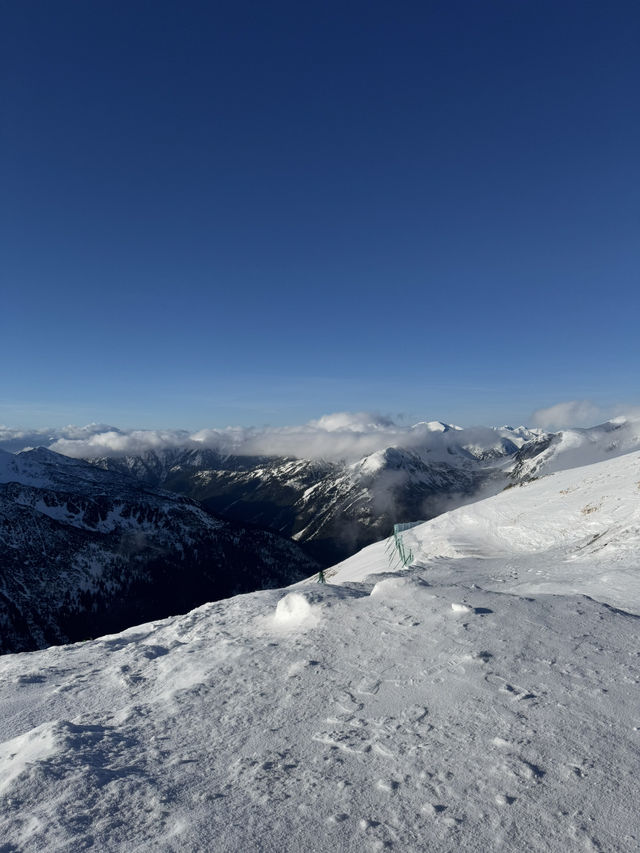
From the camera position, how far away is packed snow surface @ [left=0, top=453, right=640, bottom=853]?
5480 mm

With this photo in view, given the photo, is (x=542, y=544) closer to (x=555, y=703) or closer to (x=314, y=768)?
(x=555, y=703)

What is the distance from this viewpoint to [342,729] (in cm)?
768

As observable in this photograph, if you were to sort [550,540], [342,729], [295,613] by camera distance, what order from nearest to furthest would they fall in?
[342,729]
[295,613]
[550,540]

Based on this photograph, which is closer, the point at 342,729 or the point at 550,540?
the point at 342,729

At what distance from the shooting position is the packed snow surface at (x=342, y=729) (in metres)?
5.48

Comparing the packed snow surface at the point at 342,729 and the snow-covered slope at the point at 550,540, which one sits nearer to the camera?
the packed snow surface at the point at 342,729

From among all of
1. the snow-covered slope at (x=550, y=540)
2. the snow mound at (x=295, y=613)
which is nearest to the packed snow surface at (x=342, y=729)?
the snow mound at (x=295, y=613)

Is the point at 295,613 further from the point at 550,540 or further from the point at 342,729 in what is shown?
the point at 550,540

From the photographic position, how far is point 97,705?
9.80 meters

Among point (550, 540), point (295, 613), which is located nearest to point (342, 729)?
point (295, 613)

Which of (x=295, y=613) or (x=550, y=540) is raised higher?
(x=295, y=613)

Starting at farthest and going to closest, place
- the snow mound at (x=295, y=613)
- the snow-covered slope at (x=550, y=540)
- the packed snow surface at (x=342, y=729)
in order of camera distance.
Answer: the snow-covered slope at (x=550, y=540)
the snow mound at (x=295, y=613)
the packed snow surface at (x=342, y=729)

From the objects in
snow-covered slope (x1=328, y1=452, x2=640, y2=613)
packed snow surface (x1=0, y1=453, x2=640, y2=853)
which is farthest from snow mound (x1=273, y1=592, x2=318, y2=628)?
snow-covered slope (x1=328, y1=452, x2=640, y2=613)

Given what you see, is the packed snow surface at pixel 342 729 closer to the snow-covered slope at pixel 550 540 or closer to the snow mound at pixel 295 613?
the snow mound at pixel 295 613
